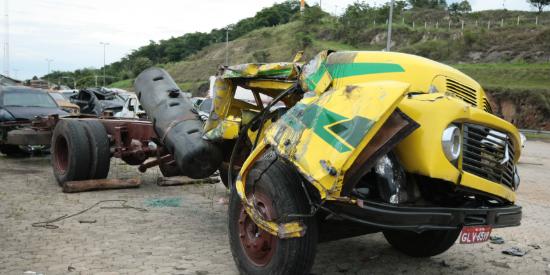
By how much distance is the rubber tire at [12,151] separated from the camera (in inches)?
464

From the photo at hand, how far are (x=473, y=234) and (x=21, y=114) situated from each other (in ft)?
33.4

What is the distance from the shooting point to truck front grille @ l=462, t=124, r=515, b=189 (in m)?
3.76

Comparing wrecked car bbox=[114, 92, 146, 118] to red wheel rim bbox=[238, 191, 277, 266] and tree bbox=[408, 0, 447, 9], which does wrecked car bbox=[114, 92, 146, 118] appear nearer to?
red wheel rim bbox=[238, 191, 277, 266]

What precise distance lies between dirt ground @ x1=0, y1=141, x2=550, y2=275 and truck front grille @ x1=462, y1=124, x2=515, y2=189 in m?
1.38

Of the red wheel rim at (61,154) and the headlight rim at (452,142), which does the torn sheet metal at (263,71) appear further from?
the red wheel rim at (61,154)

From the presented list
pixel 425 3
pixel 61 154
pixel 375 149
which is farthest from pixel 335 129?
pixel 425 3

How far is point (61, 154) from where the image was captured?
851 cm

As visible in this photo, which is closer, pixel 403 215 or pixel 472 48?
pixel 403 215

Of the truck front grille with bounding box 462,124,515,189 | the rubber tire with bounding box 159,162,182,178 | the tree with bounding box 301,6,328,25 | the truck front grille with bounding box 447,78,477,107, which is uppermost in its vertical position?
the tree with bounding box 301,6,328,25

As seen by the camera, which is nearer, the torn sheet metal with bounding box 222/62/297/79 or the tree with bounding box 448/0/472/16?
the torn sheet metal with bounding box 222/62/297/79

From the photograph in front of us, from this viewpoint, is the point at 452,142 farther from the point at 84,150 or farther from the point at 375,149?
the point at 84,150

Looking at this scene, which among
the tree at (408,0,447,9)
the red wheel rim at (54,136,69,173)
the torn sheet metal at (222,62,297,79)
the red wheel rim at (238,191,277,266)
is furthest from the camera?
the tree at (408,0,447,9)

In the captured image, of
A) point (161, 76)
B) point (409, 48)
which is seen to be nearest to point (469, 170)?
point (161, 76)

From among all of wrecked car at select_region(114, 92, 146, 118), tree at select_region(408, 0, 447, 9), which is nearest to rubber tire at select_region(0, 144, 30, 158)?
wrecked car at select_region(114, 92, 146, 118)
